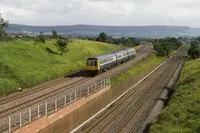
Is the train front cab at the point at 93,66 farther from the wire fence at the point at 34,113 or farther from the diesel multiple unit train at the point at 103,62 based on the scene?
the wire fence at the point at 34,113

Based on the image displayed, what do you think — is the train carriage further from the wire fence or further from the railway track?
the wire fence

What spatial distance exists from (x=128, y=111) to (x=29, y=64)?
60.7ft

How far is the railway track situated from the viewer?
103 feet

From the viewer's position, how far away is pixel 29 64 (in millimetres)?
49750

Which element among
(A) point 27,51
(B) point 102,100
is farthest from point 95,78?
(A) point 27,51

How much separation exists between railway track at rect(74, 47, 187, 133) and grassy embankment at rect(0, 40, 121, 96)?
418 inches

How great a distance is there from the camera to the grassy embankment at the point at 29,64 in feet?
134

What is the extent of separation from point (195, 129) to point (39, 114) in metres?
12.4

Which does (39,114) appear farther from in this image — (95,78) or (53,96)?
(95,78)

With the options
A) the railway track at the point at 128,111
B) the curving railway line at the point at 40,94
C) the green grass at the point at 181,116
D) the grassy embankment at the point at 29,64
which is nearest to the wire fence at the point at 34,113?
the curving railway line at the point at 40,94

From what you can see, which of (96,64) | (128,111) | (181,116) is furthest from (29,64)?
(181,116)

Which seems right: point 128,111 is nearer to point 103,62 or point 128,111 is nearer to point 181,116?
point 181,116

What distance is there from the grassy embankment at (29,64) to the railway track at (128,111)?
34.9 ft

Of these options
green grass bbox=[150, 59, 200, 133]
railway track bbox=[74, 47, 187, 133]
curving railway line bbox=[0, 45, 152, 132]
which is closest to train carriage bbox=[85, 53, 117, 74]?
curving railway line bbox=[0, 45, 152, 132]
